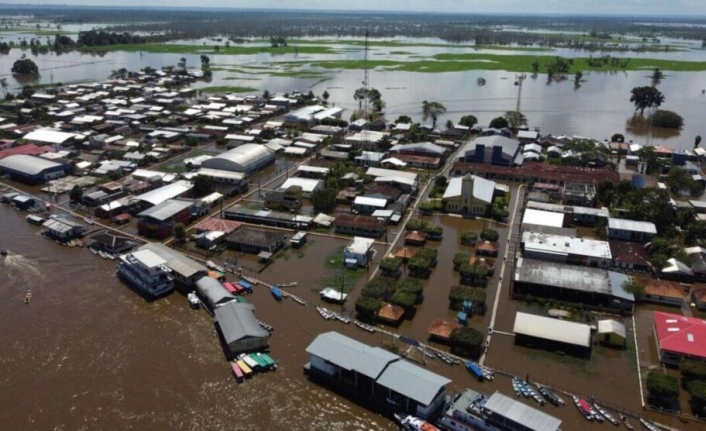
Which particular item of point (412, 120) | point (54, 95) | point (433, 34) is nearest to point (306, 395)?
point (412, 120)

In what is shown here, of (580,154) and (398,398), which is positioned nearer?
(398,398)

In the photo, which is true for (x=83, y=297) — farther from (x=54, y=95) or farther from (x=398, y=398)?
(x=54, y=95)

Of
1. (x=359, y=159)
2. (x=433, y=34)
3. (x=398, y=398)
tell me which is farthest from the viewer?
(x=433, y=34)

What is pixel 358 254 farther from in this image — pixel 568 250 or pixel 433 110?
pixel 433 110

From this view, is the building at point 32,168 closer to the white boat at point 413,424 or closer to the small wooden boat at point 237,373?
the small wooden boat at point 237,373

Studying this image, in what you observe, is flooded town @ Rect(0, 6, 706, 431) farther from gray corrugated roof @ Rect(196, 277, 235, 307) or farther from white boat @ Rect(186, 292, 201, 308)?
white boat @ Rect(186, 292, 201, 308)
